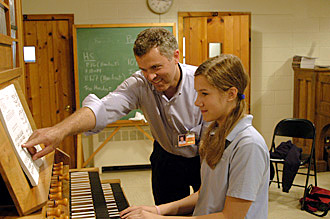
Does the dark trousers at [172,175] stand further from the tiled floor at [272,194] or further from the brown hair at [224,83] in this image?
the tiled floor at [272,194]

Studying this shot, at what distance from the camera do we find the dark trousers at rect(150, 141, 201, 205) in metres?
2.26

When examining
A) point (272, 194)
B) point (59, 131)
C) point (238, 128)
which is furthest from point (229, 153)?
point (272, 194)

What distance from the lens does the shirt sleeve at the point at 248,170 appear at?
1276mm

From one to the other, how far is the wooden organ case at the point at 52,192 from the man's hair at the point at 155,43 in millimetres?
628

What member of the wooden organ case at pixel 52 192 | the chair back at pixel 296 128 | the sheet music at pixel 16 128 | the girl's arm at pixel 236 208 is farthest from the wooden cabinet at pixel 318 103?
the sheet music at pixel 16 128

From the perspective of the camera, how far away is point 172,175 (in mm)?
2291

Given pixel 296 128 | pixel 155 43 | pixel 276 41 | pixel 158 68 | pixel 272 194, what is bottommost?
pixel 272 194

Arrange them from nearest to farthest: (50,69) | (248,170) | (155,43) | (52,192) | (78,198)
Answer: (248,170) < (52,192) < (155,43) < (78,198) < (50,69)

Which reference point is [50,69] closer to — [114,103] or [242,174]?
[114,103]

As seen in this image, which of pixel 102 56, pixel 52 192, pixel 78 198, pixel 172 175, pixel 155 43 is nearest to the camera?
pixel 52 192

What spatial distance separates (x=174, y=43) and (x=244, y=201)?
3.19 ft

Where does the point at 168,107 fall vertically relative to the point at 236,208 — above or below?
above

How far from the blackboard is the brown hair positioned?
373 cm

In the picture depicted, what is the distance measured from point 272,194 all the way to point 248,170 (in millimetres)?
3277
